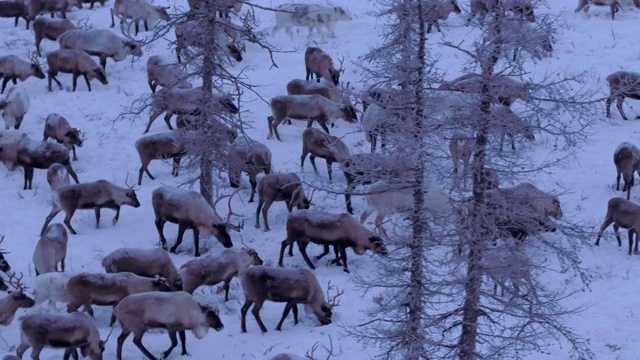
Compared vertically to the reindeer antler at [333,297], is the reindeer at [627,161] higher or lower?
higher

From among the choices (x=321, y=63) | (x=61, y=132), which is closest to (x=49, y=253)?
(x=61, y=132)

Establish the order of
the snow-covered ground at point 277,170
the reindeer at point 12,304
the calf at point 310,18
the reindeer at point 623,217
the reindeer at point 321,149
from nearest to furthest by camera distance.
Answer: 1. the reindeer at point 12,304
2. the snow-covered ground at point 277,170
3. the reindeer at point 623,217
4. the reindeer at point 321,149
5. the calf at point 310,18

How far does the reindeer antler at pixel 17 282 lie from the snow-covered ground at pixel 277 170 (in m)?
0.27

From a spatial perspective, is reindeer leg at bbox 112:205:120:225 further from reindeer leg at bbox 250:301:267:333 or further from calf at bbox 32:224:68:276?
reindeer leg at bbox 250:301:267:333

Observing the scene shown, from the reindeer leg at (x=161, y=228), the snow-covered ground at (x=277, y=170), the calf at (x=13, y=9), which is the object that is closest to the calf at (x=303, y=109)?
the snow-covered ground at (x=277, y=170)

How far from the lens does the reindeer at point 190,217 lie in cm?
1831

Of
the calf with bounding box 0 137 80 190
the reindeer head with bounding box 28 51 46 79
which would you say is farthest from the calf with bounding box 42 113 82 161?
the reindeer head with bounding box 28 51 46 79

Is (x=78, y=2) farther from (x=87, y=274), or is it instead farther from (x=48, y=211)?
(x=87, y=274)

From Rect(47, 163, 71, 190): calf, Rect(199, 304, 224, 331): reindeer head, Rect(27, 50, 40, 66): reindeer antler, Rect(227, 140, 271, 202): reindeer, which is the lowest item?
Rect(199, 304, 224, 331): reindeer head

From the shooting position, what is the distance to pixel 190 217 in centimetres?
1834

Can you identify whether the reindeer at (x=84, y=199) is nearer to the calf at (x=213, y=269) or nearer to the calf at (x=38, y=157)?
the calf at (x=38, y=157)

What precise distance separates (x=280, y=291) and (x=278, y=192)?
3.86 metres

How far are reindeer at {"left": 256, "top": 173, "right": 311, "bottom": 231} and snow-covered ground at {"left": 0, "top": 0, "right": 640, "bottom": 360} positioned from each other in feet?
1.58

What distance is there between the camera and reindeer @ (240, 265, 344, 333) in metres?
15.9
